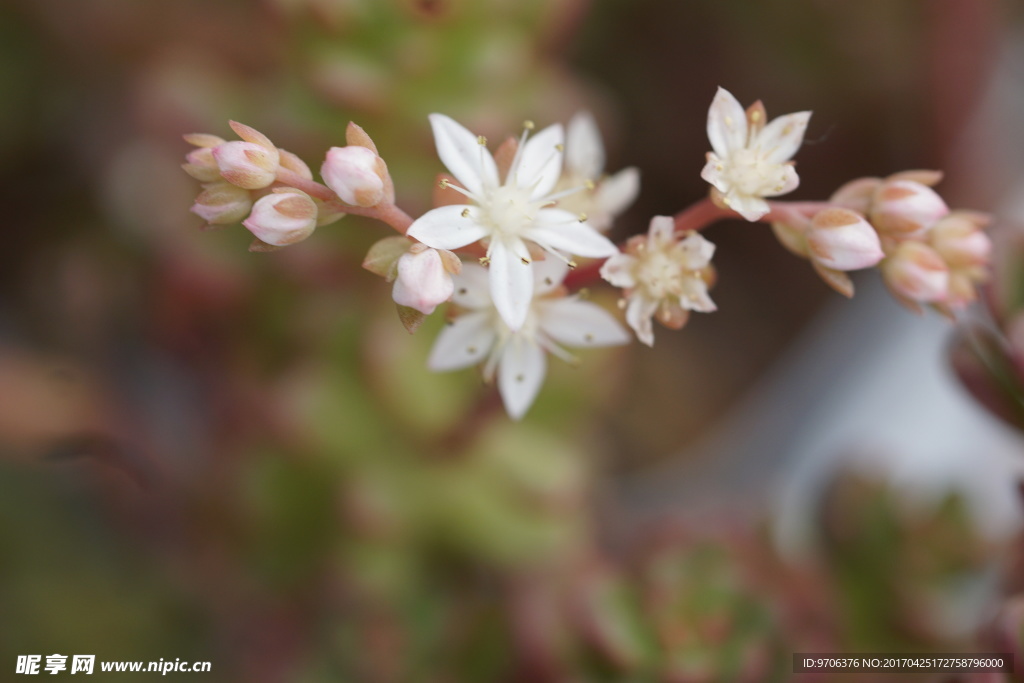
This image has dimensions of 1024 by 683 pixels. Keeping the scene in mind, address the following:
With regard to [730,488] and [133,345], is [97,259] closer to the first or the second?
[133,345]

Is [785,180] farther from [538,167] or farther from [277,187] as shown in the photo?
[277,187]

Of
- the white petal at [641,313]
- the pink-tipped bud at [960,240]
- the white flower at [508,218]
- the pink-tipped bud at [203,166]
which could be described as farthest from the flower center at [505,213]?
the pink-tipped bud at [960,240]

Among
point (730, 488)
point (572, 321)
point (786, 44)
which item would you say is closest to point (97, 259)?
point (572, 321)

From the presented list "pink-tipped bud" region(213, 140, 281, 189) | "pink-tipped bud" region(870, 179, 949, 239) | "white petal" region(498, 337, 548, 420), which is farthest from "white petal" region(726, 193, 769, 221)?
"pink-tipped bud" region(213, 140, 281, 189)

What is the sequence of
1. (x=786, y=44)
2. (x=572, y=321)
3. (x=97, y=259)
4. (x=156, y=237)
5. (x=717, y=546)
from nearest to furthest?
(x=572, y=321), (x=717, y=546), (x=156, y=237), (x=97, y=259), (x=786, y=44)

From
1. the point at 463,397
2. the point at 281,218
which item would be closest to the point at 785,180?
the point at 281,218

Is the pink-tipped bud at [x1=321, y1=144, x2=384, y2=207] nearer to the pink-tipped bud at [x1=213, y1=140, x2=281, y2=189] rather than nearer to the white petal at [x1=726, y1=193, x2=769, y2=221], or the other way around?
the pink-tipped bud at [x1=213, y1=140, x2=281, y2=189]
